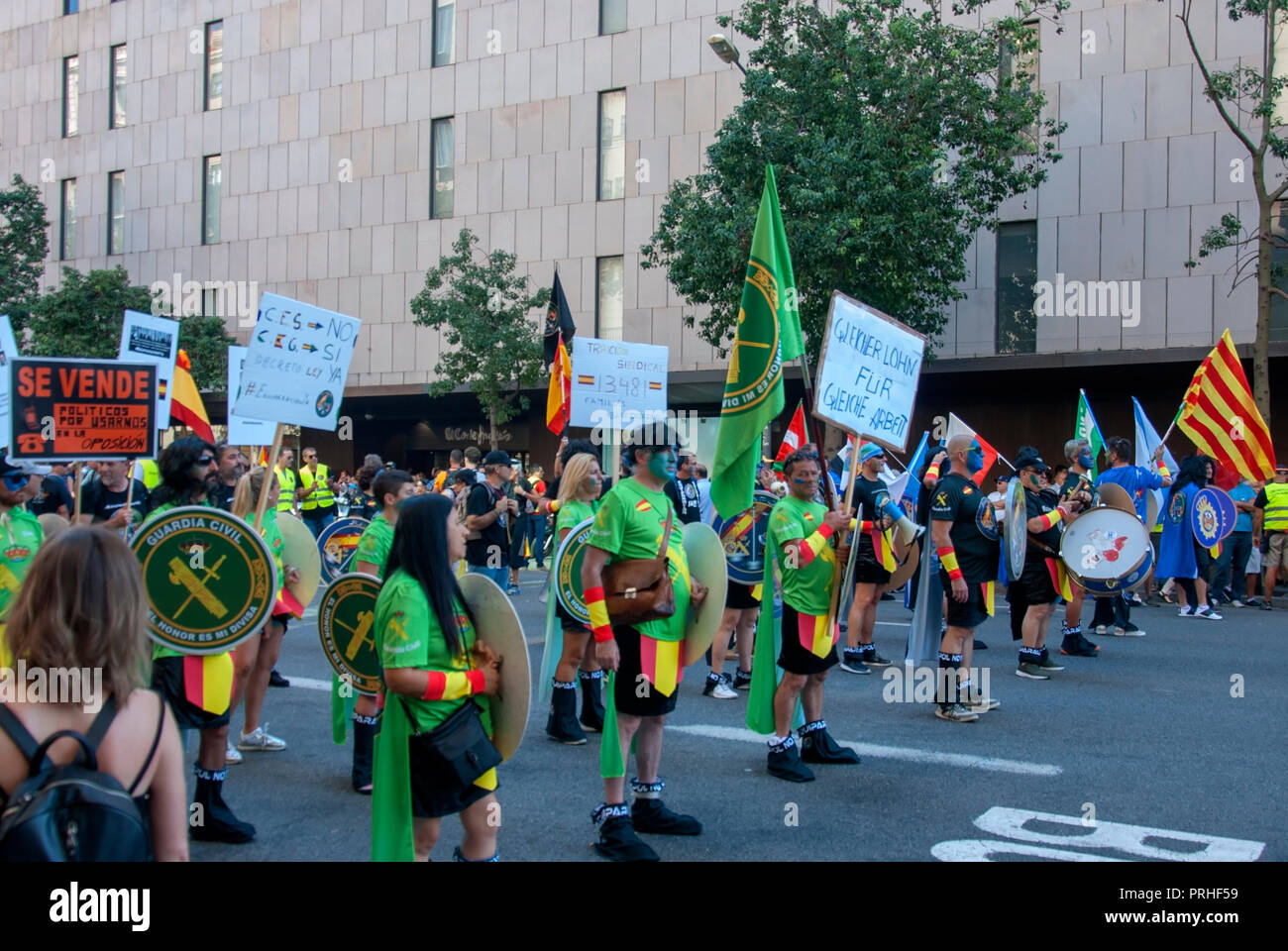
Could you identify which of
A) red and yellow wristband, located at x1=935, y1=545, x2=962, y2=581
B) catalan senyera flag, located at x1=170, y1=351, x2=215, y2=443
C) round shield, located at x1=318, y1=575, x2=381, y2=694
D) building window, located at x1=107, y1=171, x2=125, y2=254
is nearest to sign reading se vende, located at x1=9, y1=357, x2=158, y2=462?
round shield, located at x1=318, y1=575, x2=381, y2=694

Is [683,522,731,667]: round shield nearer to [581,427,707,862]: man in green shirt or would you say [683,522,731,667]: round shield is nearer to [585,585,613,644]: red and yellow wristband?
[581,427,707,862]: man in green shirt

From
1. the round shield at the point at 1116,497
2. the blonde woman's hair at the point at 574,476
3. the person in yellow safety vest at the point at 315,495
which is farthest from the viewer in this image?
the person in yellow safety vest at the point at 315,495

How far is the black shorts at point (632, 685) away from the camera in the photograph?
5039 mm

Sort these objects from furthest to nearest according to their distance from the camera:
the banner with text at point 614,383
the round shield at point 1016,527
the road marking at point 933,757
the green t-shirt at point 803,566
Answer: the banner with text at point 614,383
the round shield at point 1016,527
the road marking at point 933,757
the green t-shirt at point 803,566

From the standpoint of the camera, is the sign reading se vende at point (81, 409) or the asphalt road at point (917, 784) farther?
the sign reading se vende at point (81, 409)

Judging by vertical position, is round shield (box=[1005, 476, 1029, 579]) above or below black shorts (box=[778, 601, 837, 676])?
above

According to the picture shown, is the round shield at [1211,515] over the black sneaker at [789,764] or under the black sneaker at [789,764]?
over

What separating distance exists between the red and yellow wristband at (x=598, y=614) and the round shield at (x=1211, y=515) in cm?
1100

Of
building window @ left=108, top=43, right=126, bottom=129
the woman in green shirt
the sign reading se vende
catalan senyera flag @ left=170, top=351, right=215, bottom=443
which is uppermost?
building window @ left=108, top=43, right=126, bottom=129

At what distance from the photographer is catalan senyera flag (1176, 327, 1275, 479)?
13.8 meters

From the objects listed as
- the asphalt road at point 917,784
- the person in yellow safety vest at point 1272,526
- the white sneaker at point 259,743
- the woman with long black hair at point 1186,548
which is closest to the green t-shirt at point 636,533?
the asphalt road at point 917,784

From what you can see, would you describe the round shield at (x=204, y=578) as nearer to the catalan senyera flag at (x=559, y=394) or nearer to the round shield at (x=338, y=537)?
the round shield at (x=338, y=537)

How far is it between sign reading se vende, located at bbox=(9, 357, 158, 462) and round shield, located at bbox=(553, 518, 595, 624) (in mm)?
2491

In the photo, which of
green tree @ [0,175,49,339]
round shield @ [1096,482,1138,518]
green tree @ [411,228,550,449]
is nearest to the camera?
round shield @ [1096,482,1138,518]
